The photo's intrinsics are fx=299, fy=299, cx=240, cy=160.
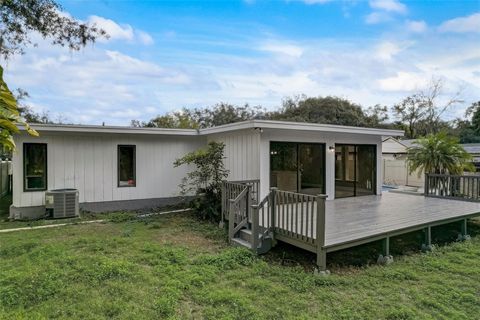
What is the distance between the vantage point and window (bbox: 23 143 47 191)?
26.3 ft

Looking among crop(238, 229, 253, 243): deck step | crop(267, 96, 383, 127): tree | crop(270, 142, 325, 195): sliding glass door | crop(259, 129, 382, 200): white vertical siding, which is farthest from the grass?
crop(267, 96, 383, 127): tree

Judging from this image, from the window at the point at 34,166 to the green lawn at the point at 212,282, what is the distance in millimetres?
2507

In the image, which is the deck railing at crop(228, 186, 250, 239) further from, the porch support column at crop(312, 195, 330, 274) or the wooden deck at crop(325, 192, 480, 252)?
the porch support column at crop(312, 195, 330, 274)

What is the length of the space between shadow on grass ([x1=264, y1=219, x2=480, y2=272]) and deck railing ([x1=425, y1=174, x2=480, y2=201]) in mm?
1620

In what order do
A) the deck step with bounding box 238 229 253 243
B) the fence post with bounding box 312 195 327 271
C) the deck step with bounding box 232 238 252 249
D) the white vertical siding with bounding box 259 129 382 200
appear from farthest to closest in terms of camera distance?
the white vertical siding with bounding box 259 129 382 200 < the deck step with bounding box 238 229 253 243 < the deck step with bounding box 232 238 252 249 < the fence post with bounding box 312 195 327 271

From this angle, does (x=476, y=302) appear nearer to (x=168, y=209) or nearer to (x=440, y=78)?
(x=168, y=209)

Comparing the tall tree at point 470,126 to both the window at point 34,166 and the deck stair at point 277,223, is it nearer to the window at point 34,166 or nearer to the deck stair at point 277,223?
the deck stair at point 277,223

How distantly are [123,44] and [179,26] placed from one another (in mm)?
2463

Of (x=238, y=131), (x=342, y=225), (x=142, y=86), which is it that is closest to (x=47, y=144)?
(x=238, y=131)

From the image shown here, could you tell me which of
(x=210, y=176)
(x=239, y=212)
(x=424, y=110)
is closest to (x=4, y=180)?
(x=210, y=176)

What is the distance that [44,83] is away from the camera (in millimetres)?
14570

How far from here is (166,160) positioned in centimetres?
987

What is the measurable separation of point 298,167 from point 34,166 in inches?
285

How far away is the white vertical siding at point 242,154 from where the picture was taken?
7.71 meters
